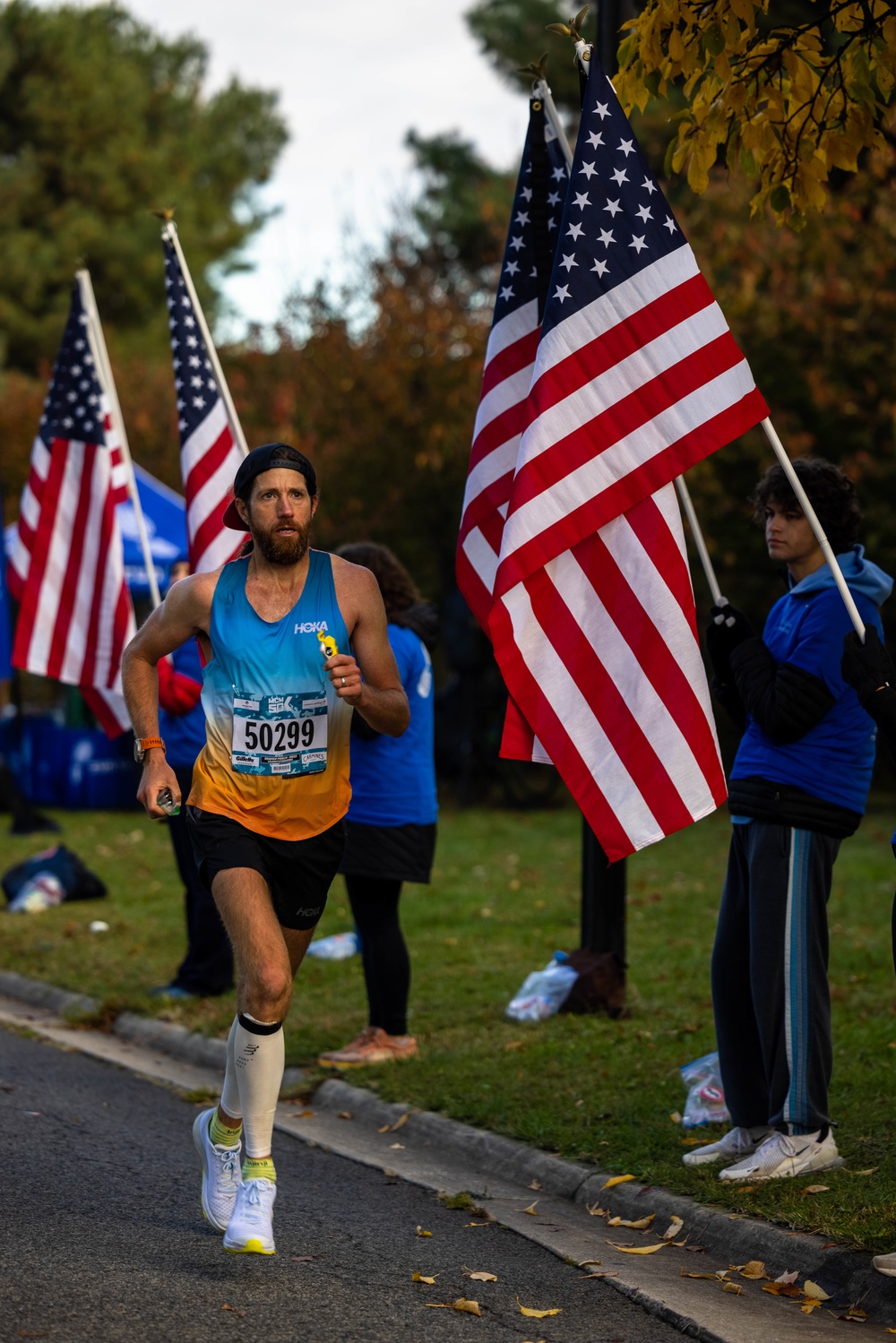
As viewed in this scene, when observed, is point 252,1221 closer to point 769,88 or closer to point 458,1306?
point 458,1306

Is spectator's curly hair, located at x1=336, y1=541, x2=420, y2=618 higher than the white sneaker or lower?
higher

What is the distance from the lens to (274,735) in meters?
4.86

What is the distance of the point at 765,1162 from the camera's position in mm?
5461

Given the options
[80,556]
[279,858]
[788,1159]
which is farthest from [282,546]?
[80,556]

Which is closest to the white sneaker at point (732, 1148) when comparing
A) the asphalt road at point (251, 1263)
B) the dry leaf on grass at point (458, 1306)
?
the asphalt road at point (251, 1263)

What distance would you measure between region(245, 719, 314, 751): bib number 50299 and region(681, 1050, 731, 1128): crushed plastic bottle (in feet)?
7.61

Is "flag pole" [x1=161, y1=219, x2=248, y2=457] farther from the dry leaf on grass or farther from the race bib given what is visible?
the dry leaf on grass

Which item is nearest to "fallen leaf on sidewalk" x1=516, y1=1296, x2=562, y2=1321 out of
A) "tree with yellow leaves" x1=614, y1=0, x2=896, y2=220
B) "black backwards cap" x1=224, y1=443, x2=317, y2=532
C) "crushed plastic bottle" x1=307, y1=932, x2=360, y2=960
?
"black backwards cap" x1=224, y1=443, x2=317, y2=532

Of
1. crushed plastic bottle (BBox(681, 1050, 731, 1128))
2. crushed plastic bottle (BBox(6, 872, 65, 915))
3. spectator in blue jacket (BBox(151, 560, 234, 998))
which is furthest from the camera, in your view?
crushed plastic bottle (BBox(6, 872, 65, 915))

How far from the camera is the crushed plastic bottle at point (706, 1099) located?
6.22 m

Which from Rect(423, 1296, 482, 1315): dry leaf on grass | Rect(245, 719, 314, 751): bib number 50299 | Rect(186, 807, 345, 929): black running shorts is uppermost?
Rect(245, 719, 314, 751): bib number 50299

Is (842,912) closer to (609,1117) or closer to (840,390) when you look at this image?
(609,1117)

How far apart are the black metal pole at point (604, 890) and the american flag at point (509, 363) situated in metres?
1.40

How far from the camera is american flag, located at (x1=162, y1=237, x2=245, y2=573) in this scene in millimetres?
8180
